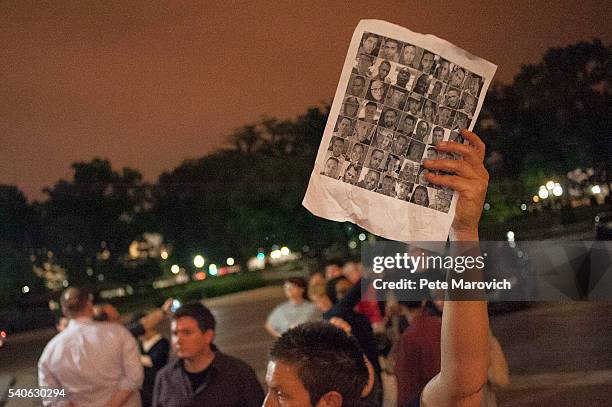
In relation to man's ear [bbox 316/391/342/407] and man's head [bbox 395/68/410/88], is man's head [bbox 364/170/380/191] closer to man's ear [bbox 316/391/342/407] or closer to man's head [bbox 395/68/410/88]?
man's head [bbox 395/68/410/88]

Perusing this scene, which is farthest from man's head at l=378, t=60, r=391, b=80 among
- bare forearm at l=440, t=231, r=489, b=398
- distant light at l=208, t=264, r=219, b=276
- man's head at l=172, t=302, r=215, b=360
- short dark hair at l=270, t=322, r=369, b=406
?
distant light at l=208, t=264, r=219, b=276

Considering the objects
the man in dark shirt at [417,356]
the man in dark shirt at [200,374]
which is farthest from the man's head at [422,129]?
the man in dark shirt at [200,374]

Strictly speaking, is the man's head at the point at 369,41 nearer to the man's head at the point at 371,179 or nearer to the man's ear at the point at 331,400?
the man's head at the point at 371,179

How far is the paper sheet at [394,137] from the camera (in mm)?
1355

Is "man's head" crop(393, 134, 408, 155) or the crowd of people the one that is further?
the crowd of people

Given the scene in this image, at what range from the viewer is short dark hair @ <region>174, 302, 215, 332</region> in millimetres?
3535

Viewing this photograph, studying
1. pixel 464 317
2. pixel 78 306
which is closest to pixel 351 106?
pixel 464 317

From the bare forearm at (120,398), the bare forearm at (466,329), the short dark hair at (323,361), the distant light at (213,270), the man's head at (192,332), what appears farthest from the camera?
the distant light at (213,270)

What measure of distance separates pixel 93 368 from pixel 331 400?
102 inches

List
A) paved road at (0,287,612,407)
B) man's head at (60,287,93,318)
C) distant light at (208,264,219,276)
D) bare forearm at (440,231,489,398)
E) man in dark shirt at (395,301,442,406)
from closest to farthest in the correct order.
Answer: bare forearm at (440,231,489,398), man in dark shirt at (395,301,442,406), man's head at (60,287,93,318), paved road at (0,287,612,407), distant light at (208,264,219,276)

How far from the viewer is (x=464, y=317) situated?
4.87ft

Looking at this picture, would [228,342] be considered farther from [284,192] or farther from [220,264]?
[220,264]

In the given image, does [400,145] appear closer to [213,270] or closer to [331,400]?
[331,400]

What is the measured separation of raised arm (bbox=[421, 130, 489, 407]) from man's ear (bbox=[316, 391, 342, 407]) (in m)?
0.20
